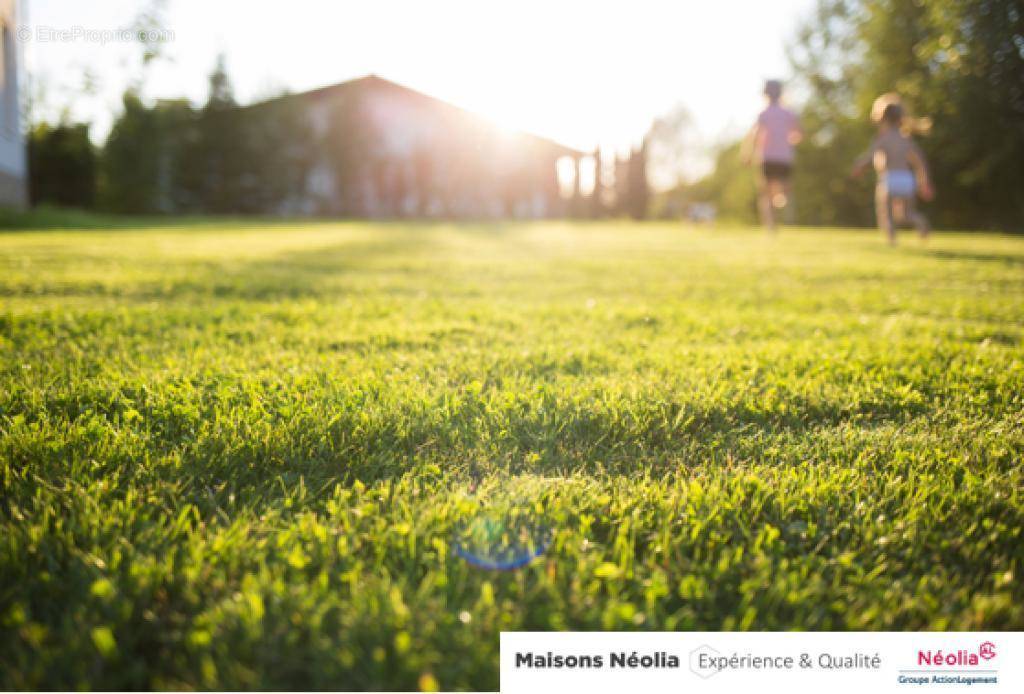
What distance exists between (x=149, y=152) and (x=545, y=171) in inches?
991

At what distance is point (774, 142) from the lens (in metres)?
11.1

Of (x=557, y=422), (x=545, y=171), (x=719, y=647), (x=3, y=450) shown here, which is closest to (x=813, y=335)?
(x=557, y=422)

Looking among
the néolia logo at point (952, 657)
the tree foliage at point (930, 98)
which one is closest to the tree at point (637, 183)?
the tree foliage at point (930, 98)

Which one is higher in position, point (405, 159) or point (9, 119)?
point (405, 159)

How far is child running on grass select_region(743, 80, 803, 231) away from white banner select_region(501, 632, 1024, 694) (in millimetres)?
11210

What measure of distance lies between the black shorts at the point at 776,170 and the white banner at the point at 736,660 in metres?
11.4

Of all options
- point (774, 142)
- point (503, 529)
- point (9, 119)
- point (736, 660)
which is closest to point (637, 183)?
point (774, 142)

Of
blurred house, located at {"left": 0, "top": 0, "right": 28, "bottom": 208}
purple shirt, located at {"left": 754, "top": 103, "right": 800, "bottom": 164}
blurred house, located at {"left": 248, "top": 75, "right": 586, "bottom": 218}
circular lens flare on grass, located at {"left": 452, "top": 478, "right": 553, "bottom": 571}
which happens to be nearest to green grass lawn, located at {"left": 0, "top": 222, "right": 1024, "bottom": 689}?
circular lens flare on grass, located at {"left": 452, "top": 478, "right": 553, "bottom": 571}

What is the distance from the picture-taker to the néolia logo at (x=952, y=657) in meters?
1.29

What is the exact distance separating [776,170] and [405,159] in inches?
1042

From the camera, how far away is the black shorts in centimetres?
1126

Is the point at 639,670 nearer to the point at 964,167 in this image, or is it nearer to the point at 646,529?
the point at 646,529

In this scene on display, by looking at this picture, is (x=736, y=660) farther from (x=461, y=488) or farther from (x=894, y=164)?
(x=894, y=164)

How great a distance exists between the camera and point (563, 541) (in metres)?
1.46
